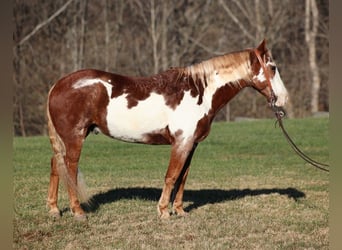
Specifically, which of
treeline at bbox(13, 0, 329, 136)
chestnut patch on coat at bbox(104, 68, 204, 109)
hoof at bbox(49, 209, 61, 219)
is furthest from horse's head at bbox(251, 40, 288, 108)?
treeline at bbox(13, 0, 329, 136)

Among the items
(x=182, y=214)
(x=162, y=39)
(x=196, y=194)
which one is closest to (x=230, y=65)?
(x=182, y=214)

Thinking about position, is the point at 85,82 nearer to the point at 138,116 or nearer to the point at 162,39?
the point at 138,116

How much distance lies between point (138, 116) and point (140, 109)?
0.24ft

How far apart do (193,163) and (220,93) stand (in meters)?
5.69

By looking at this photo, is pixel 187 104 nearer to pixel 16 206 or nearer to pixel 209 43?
pixel 16 206

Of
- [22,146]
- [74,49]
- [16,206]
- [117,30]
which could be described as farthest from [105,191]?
[117,30]

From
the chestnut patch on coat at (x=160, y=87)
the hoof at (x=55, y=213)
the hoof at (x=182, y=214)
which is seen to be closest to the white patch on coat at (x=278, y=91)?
the chestnut patch on coat at (x=160, y=87)

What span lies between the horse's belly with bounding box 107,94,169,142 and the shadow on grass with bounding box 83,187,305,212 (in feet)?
4.36

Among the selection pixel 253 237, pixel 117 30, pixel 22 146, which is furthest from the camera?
pixel 117 30

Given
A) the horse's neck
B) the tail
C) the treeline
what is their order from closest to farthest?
the tail → the horse's neck → the treeline

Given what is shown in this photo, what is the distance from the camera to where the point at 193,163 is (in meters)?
11.3

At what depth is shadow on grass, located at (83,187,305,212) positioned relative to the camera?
6918mm

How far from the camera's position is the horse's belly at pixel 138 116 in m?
5.49

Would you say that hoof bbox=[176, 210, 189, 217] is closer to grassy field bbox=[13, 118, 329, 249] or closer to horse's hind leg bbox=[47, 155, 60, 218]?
grassy field bbox=[13, 118, 329, 249]
